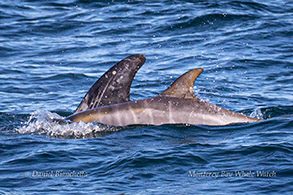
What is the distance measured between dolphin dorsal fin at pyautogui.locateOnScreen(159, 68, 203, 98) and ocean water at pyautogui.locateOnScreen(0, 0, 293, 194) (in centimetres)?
60

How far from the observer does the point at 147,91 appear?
15.9 metres

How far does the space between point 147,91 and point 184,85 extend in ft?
18.1

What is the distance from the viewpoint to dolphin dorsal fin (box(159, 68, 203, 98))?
10.4m

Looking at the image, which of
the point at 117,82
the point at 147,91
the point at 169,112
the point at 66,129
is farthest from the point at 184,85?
the point at 147,91

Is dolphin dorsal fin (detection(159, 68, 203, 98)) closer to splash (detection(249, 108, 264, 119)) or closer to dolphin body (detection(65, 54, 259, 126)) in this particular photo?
dolphin body (detection(65, 54, 259, 126))

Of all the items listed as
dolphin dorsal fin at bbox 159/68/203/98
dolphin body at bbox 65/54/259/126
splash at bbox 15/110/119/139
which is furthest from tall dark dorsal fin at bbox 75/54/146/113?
dolphin dorsal fin at bbox 159/68/203/98

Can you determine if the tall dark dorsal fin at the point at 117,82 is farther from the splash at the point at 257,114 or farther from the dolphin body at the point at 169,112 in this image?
the splash at the point at 257,114

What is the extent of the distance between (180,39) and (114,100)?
33.1 feet

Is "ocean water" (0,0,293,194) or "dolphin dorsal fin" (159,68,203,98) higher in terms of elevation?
"dolphin dorsal fin" (159,68,203,98)

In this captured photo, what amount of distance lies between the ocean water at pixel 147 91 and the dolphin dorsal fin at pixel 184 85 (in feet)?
1.97

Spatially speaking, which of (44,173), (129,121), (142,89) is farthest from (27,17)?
(44,173)

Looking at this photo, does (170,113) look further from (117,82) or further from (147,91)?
(147,91)

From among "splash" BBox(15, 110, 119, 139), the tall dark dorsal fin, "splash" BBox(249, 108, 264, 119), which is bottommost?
"splash" BBox(249, 108, 264, 119)

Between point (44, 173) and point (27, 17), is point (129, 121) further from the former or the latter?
point (27, 17)
